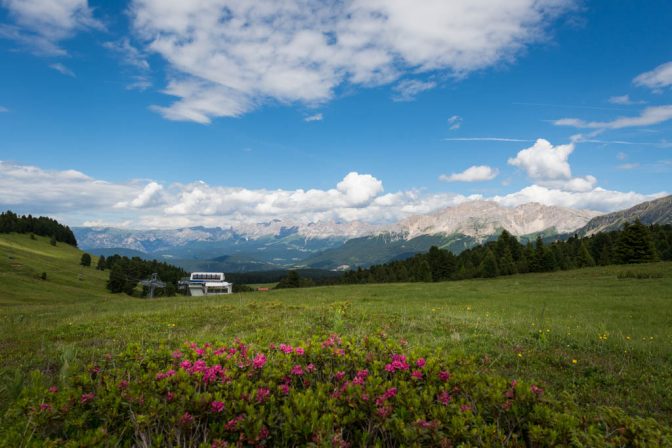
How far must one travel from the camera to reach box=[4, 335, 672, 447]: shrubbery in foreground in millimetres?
3605

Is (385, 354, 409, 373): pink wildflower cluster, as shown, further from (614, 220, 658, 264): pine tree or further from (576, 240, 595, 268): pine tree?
(576, 240, 595, 268): pine tree

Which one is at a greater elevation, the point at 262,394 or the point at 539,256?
the point at 262,394

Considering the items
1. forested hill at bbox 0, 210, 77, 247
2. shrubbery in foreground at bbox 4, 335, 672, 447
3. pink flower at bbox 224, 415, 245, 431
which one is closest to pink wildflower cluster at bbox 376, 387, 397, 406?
shrubbery in foreground at bbox 4, 335, 672, 447

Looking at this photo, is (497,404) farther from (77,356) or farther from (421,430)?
(77,356)

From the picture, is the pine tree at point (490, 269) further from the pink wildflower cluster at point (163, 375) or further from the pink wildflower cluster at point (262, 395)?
the pink wildflower cluster at point (163, 375)

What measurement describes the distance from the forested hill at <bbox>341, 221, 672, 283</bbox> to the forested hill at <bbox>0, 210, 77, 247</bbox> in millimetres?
168438

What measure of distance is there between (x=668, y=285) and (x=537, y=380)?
3327cm

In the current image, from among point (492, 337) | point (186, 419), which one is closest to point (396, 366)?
point (186, 419)

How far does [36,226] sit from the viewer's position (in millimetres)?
175750

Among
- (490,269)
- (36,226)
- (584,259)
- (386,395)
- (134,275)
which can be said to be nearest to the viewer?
(386,395)

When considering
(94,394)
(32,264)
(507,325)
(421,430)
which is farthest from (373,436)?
(32,264)

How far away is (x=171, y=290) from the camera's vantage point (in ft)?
386

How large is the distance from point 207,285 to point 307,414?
107m

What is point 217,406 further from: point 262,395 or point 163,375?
point 163,375
